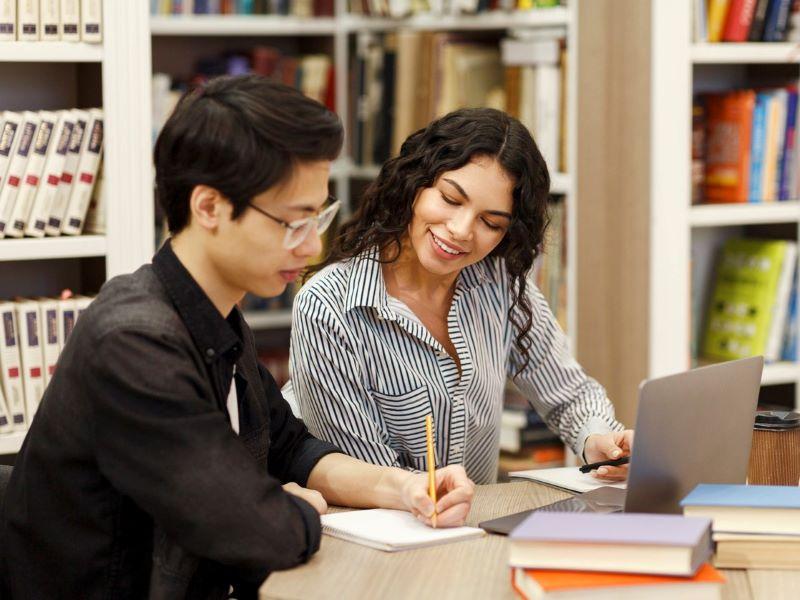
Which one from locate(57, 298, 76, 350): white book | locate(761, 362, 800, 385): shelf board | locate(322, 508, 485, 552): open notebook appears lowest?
locate(761, 362, 800, 385): shelf board

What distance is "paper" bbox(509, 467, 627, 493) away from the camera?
5.87 ft

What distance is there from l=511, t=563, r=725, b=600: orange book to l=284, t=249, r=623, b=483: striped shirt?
70cm

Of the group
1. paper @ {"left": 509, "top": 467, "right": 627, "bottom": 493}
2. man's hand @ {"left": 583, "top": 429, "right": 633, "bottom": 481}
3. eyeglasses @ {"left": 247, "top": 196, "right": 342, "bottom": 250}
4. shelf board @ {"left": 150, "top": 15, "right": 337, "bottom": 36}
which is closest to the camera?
eyeglasses @ {"left": 247, "top": 196, "right": 342, "bottom": 250}

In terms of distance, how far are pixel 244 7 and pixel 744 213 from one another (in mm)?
1676

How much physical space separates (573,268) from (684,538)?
6.05 feet

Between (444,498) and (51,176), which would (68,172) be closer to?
(51,176)

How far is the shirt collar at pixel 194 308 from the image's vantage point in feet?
4.87

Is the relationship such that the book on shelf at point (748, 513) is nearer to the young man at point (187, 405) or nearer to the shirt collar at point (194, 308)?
the young man at point (187, 405)

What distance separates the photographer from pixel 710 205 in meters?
3.06

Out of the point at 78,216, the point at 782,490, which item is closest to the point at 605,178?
the point at 78,216

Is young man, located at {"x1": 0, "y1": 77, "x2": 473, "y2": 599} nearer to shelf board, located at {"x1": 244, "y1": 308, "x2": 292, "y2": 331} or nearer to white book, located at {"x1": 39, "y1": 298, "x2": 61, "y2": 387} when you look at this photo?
white book, located at {"x1": 39, "y1": 298, "x2": 61, "y2": 387}

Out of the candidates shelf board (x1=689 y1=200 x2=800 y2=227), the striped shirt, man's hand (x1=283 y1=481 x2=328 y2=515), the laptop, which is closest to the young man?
man's hand (x1=283 y1=481 x2=328 y2=515)

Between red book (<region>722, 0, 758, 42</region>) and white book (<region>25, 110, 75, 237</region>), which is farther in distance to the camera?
red book (<region>722, 0, 758, 42</region>)

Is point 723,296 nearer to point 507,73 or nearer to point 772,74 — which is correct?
point 772,74
